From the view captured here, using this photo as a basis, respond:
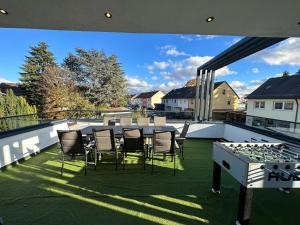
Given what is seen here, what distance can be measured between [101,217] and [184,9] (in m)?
2.62

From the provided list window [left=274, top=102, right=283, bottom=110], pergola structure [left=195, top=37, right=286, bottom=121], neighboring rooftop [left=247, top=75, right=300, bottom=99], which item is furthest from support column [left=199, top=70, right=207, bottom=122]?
window [left=274, top=102, right=283, bottom=110]

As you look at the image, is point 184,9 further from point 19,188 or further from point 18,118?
point 18,118

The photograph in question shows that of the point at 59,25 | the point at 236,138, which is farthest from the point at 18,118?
the point at 236,138

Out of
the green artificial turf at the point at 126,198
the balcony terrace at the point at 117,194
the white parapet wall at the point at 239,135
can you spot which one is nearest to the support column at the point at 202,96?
the white parapet wall at the point at 239,135

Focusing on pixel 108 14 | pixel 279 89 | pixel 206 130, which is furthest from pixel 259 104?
pixel 108 14

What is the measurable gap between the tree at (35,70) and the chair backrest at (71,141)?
1469 cm

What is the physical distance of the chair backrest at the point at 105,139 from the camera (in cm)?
356

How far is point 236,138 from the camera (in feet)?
18.7

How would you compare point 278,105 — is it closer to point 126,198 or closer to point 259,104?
point 259,104

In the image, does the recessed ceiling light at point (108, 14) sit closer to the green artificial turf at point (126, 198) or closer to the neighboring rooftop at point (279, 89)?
the green artificial turf at point (126, 198)

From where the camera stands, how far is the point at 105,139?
143 inches

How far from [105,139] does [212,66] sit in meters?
4.45

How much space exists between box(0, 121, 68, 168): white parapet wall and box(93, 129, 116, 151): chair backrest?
6.03 ft

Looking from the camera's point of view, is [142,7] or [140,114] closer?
[142,7]
